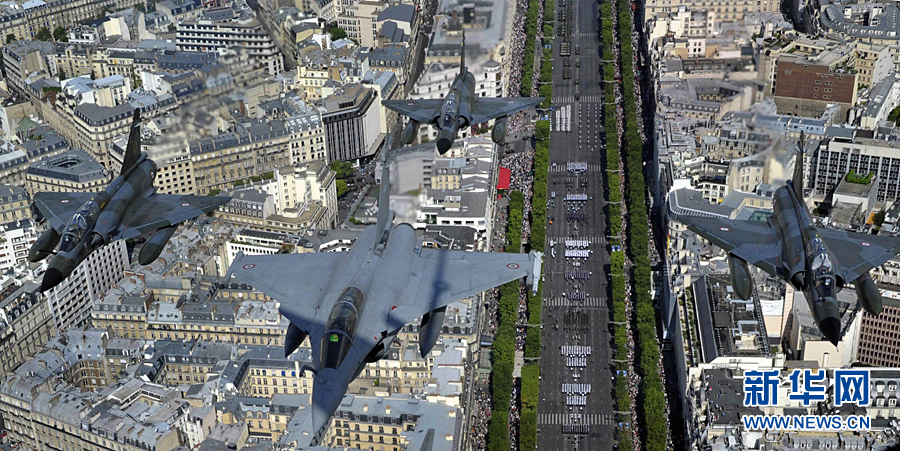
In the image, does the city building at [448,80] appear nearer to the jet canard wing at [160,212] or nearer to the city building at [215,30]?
the city building at [215,30]

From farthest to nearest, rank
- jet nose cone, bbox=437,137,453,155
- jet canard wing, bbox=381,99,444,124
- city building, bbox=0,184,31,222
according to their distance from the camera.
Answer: city building, bbox=0,184,31,222 → jet canard wing, bbox=381,99,444,124 → jet nose cone, bbox=437,137,453,155

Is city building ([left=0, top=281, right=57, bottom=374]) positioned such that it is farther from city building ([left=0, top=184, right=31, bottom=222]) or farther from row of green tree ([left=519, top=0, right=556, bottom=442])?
row of green tree ([left=519, top=0, right=556, bottom=442])

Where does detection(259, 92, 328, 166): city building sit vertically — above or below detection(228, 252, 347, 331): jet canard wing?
below

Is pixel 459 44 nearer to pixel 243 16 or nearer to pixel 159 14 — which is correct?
pixel 243 16

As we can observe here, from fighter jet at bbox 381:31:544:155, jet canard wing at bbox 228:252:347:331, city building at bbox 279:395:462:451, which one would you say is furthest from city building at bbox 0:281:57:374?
jet canard wing at bbox 228:252:347:331

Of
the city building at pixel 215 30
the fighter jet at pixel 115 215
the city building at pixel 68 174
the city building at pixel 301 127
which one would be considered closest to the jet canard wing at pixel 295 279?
the fighter jet at pixel 115 215

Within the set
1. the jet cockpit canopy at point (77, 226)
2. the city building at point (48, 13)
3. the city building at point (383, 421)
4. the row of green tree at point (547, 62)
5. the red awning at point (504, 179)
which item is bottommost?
the city building at point (383, 421)

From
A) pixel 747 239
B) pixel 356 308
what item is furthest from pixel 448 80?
pixel 356 308
